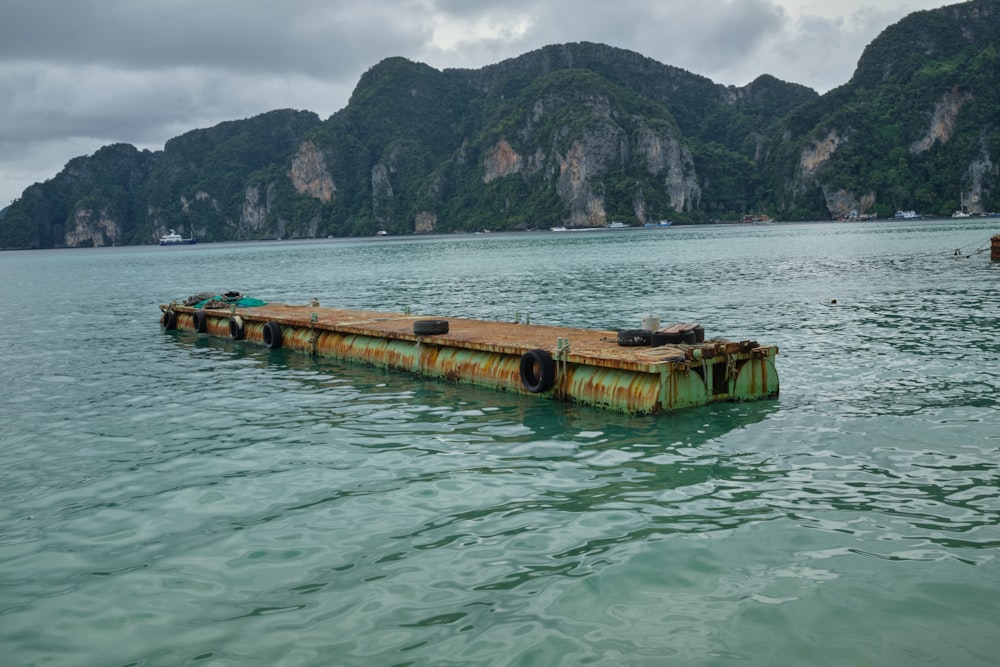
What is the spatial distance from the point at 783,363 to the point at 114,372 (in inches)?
793

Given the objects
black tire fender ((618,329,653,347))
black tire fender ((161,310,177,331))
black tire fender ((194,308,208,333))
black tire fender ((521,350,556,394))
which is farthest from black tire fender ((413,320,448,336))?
black tire fender ((161,310,177,331))

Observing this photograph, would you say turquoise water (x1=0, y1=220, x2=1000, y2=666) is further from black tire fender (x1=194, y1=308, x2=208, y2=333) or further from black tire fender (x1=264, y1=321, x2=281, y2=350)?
black tire fender (x1=194, y1=308, x2=208, y2=333)

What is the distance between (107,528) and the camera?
1019 cm

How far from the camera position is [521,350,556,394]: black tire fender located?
656 inches

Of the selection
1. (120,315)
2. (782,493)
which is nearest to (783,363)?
(782,493)

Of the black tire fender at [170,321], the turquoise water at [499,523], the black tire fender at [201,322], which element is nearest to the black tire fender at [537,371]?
the turquoise water at [499,523]

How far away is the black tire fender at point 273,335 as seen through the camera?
27236 millimetres

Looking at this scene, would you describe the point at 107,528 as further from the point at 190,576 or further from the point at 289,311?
the point at 289,311

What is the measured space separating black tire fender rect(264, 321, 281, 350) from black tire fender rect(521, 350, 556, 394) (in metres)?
13.0

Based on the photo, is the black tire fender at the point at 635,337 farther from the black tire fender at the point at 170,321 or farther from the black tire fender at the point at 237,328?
the black tire fender at the point at 170,321

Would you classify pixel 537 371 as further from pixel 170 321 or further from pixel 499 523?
pixel 170 321

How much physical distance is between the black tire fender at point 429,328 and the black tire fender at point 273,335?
8.35 m

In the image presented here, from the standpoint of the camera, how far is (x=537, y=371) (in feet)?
56.1

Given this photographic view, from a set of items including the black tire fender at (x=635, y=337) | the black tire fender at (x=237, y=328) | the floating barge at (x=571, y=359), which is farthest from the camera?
the black tire fender at (x=237, y=328)
